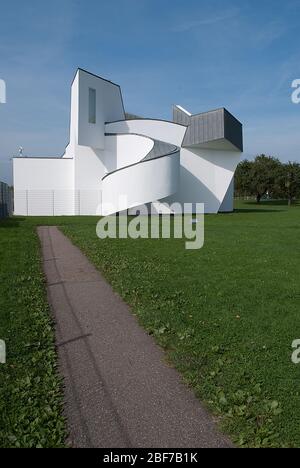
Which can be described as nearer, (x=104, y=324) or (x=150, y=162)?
(x=104, y=324)

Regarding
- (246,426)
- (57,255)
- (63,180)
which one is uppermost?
(63,180)

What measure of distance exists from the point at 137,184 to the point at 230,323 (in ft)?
72.9

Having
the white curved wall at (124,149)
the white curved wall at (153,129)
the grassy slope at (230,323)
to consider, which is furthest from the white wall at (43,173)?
the grassy slope at (230,323)

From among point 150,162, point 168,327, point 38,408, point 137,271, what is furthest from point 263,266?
point 150,162

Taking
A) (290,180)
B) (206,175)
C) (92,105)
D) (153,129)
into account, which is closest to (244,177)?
(290,180)

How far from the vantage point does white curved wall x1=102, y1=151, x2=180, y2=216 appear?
87.7 ft

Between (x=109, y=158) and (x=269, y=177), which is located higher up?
(x=269, y=177)

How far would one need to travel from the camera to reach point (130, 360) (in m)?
4.11

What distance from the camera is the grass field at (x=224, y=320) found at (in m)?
3.17

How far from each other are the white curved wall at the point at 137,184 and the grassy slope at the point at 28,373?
2002 cm

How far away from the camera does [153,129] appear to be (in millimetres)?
35438

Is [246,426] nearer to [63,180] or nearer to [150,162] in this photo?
[150,162]

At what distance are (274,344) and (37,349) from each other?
2672mm

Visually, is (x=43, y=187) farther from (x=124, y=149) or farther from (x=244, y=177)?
(x=244, y=177)
